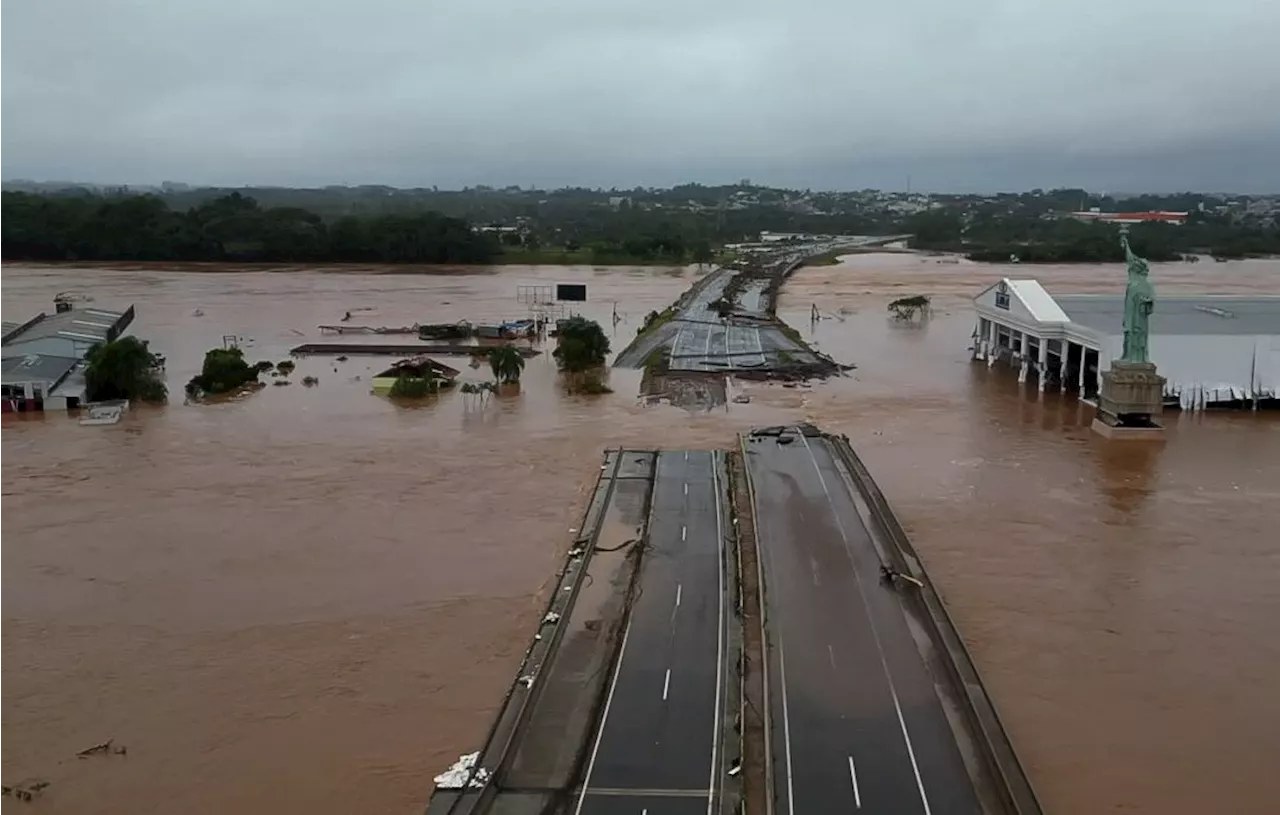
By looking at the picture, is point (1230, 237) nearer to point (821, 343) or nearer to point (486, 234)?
point (486, 234)

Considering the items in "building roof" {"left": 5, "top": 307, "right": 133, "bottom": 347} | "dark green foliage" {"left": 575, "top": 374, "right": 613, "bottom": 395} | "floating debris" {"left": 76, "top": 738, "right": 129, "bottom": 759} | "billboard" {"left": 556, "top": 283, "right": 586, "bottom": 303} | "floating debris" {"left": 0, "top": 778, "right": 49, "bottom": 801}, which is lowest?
"floating debris" {"left": 0, "top": 778, "right": 49, "bottom": 801}

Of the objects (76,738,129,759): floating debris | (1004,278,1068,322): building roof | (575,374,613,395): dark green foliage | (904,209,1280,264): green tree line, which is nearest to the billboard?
(575,374,613,395): dark green foliage

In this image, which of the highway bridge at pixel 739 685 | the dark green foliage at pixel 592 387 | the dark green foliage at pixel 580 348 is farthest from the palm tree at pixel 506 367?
the highway bridge at pixel 739 685

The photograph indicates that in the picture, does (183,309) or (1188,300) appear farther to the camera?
(183,309)

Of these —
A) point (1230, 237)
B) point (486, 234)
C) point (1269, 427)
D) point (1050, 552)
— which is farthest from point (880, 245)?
point (1050, 552)

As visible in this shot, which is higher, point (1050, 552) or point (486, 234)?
point (486, 234)

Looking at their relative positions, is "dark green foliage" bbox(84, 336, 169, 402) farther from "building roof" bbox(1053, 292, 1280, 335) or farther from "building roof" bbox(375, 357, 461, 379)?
"building roof" bbox(1053, 292, 1280, 335)

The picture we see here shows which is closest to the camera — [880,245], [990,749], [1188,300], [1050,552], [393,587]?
[990,749]
